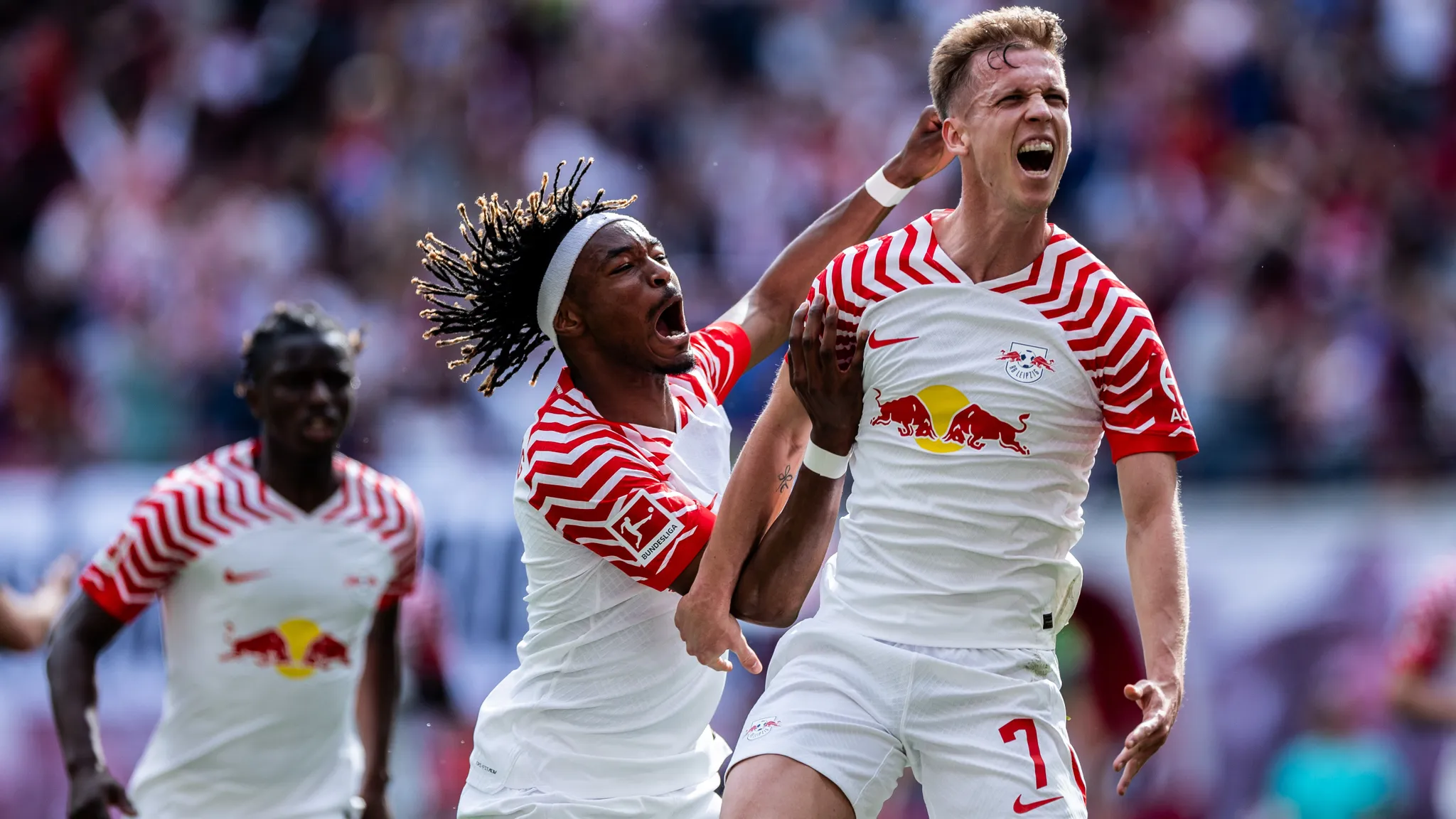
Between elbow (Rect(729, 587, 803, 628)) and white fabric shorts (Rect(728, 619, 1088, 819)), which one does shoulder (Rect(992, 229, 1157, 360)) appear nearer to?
white fabric shorts (Rect(728, 619, 1088, 819))

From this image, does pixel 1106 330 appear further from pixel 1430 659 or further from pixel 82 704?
pixel 1430 659

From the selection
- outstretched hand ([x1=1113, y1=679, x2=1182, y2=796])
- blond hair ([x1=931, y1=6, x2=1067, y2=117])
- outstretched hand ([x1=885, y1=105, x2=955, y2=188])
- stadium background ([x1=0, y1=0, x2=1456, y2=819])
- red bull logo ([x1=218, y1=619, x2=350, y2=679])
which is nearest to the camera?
outstretched hand ([x1=1113, y1=679, x2=1182, y2=796])

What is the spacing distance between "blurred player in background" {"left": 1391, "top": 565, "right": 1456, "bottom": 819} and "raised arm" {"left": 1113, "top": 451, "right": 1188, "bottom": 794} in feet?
14.8

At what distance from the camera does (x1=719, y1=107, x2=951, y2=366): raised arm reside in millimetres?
5719

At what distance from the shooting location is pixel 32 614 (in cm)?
700

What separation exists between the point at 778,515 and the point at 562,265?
103cm

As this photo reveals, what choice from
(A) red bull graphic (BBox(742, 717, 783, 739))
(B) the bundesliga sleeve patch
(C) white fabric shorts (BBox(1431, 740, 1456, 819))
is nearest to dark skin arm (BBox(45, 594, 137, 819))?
(B) the bundesliga sleeve patch

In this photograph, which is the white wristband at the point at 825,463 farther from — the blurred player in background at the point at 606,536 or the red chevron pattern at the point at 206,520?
the red chevron pattern at the point at 206,520

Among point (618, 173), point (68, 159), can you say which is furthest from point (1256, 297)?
point (68, 159)

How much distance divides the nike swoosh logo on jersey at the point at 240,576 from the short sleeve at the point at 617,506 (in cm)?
167

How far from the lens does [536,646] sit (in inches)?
209

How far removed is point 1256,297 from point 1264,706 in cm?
248

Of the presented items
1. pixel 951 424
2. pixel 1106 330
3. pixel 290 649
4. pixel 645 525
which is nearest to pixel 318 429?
pixel 290 649

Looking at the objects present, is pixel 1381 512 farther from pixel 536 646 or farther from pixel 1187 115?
pixel 536 646
